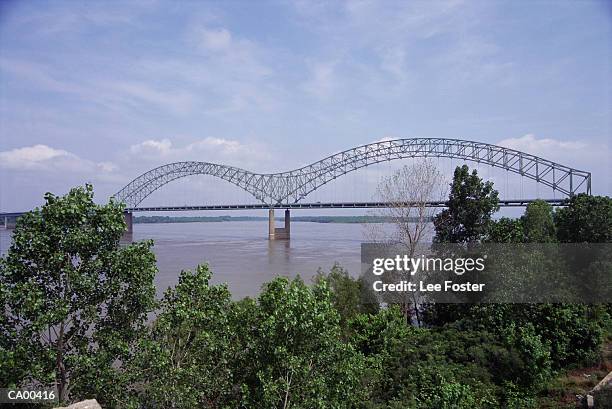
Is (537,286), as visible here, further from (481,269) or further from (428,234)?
(428,234)

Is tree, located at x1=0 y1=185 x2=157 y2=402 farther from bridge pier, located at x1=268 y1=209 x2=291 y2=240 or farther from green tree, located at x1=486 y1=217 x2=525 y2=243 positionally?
bridge pier, located at x1=268 y1=209 x2=291 y2=240

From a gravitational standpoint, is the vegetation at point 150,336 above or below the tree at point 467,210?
below

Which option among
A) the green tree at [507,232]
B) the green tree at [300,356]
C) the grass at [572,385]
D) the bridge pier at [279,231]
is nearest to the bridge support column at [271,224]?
the bridge pier at [279,231]

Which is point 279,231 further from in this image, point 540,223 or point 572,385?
point 572,385

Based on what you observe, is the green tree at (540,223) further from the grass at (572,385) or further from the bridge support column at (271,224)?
the bridge support column at (271,224)

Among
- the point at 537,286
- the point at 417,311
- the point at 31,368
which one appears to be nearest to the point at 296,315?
the point at 31,368

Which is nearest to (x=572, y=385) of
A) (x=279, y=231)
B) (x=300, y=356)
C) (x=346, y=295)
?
(x=346, y=295)
